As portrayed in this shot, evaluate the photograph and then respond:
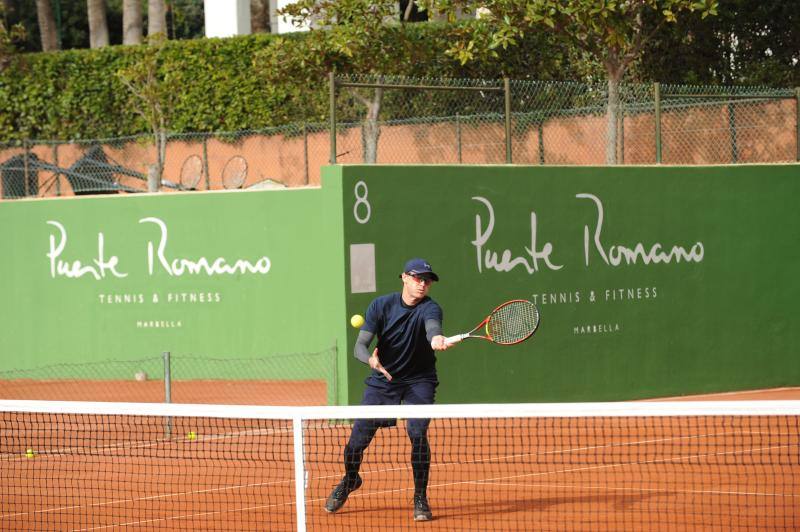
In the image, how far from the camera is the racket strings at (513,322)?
9.09 metres

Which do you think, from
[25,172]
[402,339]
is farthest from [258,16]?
[402,339]

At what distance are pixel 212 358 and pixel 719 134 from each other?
7.64 metres

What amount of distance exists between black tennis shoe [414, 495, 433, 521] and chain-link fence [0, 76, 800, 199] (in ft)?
17.6

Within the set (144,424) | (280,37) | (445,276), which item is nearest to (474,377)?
(445,276)

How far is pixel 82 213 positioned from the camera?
57.1ft

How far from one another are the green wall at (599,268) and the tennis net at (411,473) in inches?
53.1

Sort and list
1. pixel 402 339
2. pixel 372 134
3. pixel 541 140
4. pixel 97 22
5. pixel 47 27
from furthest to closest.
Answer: pixel 47 27 → pixel 97 22 → pixel 541 140 → pixel 372 134 → pixel 402 339

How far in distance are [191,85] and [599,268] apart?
1515 centimetres

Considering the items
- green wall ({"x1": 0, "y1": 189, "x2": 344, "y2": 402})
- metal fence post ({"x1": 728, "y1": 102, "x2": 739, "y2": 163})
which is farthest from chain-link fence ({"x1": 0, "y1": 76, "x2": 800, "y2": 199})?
green wall ({"x1": 0, "y1": 189, "x2": 344, "y2": 402})

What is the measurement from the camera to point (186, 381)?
16.8m

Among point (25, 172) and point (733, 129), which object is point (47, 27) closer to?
point (25, 172)

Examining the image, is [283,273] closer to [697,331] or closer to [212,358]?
[212,358]

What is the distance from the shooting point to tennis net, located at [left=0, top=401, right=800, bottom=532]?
7.41 m

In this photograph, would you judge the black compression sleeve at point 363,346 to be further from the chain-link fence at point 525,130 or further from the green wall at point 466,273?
the chain-link fence at point 525,130
